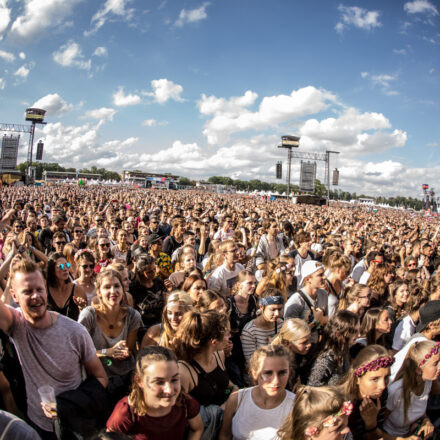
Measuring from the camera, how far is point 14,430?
117 cm

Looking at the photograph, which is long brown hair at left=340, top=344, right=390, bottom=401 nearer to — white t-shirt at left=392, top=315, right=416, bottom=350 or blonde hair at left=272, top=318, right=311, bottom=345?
blonde hair at left=272, top=318, right=311, bottom=345

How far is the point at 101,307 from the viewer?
2760 millimetres

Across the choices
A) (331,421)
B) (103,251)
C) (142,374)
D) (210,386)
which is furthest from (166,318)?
(103,251)

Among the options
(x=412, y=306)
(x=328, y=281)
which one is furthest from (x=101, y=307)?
(x=412, y=306)

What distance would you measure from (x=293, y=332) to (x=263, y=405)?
2.35ft

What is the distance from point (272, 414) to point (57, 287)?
261 centimetres

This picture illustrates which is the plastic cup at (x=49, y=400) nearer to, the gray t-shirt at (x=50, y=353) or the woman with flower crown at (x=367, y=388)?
the gray t-shirt at (x=50, y=353)

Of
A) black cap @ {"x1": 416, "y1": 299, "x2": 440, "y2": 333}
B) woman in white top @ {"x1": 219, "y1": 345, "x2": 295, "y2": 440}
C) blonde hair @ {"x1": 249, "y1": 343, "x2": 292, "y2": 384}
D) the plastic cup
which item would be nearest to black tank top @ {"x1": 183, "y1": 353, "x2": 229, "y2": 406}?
woman in white top @ {"x1": 219, "y1": 345, "x2": 295, "y2": 440}

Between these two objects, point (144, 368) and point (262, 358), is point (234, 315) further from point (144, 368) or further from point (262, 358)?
point (144, 368)

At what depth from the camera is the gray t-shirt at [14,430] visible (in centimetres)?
115

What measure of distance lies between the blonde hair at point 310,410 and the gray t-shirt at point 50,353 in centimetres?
131

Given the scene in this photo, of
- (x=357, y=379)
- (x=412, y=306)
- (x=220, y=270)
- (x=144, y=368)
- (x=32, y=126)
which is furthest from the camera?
(x=32, y=126)

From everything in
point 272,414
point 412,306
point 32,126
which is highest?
point 32,126

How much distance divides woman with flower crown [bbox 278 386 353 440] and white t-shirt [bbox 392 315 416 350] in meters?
2.02
